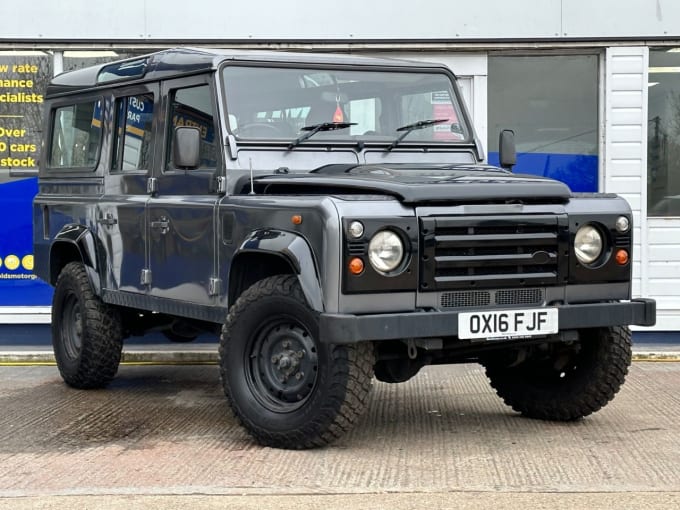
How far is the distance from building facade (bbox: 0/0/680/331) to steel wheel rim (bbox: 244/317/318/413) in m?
4.81

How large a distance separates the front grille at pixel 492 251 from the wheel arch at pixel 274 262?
1.79ft

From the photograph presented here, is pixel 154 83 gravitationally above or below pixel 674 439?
above

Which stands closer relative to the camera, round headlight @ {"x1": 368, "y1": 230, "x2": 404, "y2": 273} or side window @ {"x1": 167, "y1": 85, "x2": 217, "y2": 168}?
round headlight @ {"x1": 368, "y1": 230, "x2": 404, "y2": 273}

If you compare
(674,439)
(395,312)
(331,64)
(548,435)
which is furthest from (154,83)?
(674,439)

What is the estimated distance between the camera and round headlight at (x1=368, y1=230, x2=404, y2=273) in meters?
5.70

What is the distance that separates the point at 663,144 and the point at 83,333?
5471 mm

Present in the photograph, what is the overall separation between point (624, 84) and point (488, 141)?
1.29 m

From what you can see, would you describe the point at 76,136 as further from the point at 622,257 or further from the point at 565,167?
the point at 565,167

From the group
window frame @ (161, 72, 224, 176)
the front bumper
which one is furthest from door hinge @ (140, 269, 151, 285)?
the front bumper

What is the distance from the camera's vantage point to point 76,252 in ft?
28.2

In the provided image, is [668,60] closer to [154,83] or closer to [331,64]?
[331,64]

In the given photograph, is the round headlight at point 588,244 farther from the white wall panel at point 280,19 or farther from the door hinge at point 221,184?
the white wall panel at point 280,19

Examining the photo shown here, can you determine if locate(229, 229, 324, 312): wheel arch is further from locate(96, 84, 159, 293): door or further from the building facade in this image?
the building facade

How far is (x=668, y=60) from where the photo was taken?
10578mm
